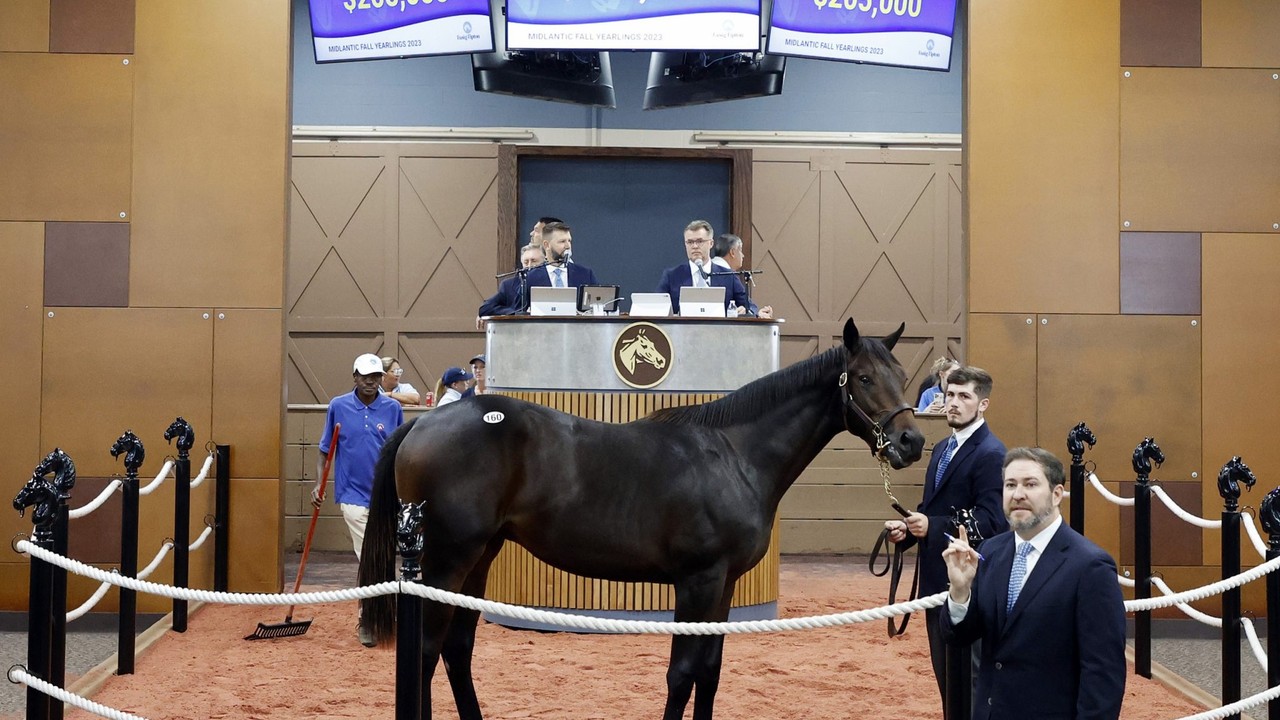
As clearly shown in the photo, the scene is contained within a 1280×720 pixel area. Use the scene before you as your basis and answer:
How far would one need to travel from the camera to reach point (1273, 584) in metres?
4.04

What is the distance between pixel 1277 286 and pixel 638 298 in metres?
4.10

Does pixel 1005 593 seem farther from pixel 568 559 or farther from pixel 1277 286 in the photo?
pixel 1277 286

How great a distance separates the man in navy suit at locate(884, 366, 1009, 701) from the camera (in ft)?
13.5

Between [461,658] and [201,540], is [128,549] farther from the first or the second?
[461,658]

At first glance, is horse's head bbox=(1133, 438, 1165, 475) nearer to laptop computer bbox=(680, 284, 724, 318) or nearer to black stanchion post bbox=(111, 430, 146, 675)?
laptop computer bbox=(680, 284, 724, 318)

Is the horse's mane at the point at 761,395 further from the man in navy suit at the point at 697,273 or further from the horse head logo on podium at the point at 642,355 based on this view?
the man in navy suit at the point at 697,273

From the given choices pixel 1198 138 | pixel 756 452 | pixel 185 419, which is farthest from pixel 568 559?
pixel 1198 138

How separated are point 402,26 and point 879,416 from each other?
4.22m

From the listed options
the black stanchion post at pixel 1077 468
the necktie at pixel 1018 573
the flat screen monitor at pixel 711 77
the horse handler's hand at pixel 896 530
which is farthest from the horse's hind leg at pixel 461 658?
the flat screen monitor at pixel 711 77

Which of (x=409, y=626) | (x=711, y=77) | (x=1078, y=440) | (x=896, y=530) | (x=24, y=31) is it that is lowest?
(x=409, y=626)

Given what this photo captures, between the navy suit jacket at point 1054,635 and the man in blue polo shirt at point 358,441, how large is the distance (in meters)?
4.49

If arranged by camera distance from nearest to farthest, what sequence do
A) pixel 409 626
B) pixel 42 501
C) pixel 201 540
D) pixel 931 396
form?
pixel 409 626 < pixel 42 501 < pixel 201 540 < pixel 931 396

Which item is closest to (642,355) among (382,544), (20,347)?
(382,544)

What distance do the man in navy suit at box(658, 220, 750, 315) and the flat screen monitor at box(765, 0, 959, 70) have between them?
1.29 m
